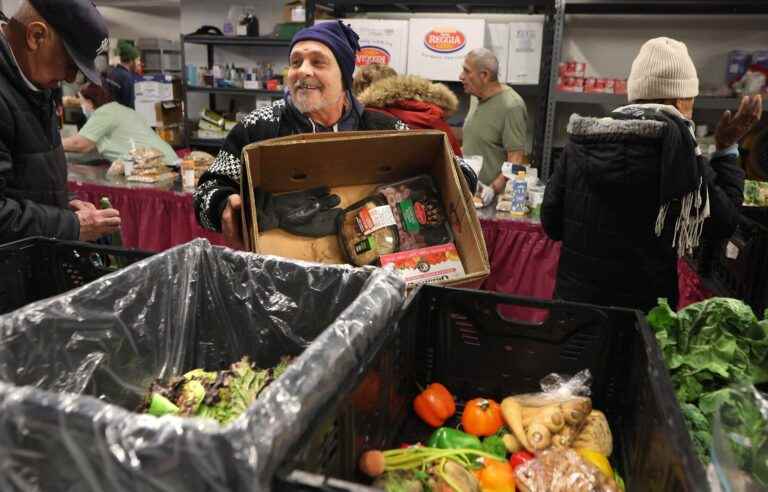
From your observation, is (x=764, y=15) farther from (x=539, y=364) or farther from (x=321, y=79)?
(x=539, y=364)

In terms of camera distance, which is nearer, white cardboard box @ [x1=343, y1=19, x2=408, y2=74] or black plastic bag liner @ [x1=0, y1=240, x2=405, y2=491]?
black plastic bag liner @ [x1=0, y1=240, x2=405, y2=491]

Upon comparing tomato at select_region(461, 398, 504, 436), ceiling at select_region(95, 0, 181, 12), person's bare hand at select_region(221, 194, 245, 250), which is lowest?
tomato at select_region(461, 398, 504, 436)

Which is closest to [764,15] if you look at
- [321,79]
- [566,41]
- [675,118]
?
[566,41]

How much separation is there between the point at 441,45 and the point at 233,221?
302 centimetres

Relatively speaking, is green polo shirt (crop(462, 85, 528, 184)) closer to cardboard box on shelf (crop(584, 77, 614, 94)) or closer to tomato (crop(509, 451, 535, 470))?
cardboard box on shelf (crop(584, 77, 614, 94))

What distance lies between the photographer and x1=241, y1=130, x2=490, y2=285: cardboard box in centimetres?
128

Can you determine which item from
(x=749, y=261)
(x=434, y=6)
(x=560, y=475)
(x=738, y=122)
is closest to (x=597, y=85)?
(x=434, y=6)

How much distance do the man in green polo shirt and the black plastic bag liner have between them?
2.38 m

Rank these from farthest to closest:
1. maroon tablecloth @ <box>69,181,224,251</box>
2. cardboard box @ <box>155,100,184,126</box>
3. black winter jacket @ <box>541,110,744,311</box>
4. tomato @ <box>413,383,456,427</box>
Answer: cardboard box @ <box>155,100,184,126</box> → maroon tablecloth @ <box>69,181,224,251</box> → black winter jacket @ <box>541,110,744,311</box> → tomato @ <box>413,383,456,427</box>

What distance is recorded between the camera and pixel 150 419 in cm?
55

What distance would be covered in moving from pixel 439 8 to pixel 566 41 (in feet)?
3.37

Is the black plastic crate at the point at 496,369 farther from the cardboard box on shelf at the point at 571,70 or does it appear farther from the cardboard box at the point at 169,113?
the cardboard box at the point at 169,113

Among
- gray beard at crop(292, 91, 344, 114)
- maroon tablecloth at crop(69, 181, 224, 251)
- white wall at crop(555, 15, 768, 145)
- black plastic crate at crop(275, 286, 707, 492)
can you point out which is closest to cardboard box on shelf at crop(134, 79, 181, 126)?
maroon tablecloth at crop(69, 181, 224, 251)

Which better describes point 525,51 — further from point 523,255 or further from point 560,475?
point 560,475
